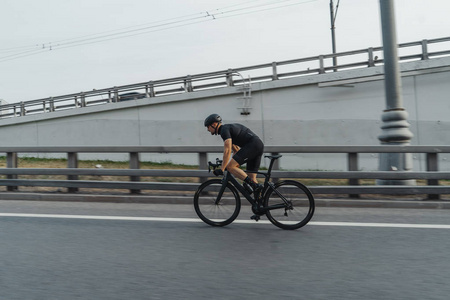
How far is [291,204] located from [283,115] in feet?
60.0

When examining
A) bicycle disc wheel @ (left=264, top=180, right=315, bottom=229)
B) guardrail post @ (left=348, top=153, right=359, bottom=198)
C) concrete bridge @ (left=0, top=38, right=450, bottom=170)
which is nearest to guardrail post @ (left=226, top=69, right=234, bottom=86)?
concrete bridge @ (left=0, top=38, right=450, bottom=170)

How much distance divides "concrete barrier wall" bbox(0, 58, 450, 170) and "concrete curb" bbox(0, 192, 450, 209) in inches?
442

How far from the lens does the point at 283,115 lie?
2391 cm

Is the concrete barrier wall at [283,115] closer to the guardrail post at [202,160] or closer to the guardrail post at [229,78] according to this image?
the guardrail post at [229,78]

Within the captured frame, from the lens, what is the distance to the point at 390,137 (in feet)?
28.0

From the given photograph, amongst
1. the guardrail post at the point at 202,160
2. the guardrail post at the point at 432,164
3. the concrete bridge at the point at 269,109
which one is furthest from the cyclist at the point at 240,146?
the concrete bridge at the point at 269,109

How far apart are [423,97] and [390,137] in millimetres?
13627

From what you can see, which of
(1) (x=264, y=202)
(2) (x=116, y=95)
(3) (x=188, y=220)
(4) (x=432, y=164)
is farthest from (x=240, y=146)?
(2) (x=116, y=95)

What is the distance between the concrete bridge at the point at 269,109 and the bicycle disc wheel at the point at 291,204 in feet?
44.3

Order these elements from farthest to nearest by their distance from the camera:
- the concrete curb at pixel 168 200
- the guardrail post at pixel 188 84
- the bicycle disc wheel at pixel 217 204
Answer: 1. the guardrail post at pixel 188 84
2. the concrete curb at pixel 168 200
3. the bicycle disc wheel at pixel 217 204

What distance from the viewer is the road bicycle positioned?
19.5 feet

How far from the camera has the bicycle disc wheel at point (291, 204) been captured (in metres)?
5.92

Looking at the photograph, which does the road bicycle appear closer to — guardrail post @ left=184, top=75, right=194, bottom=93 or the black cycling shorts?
the black cycling shorts

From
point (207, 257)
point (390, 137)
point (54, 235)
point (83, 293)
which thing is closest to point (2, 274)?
point (83, 293)
